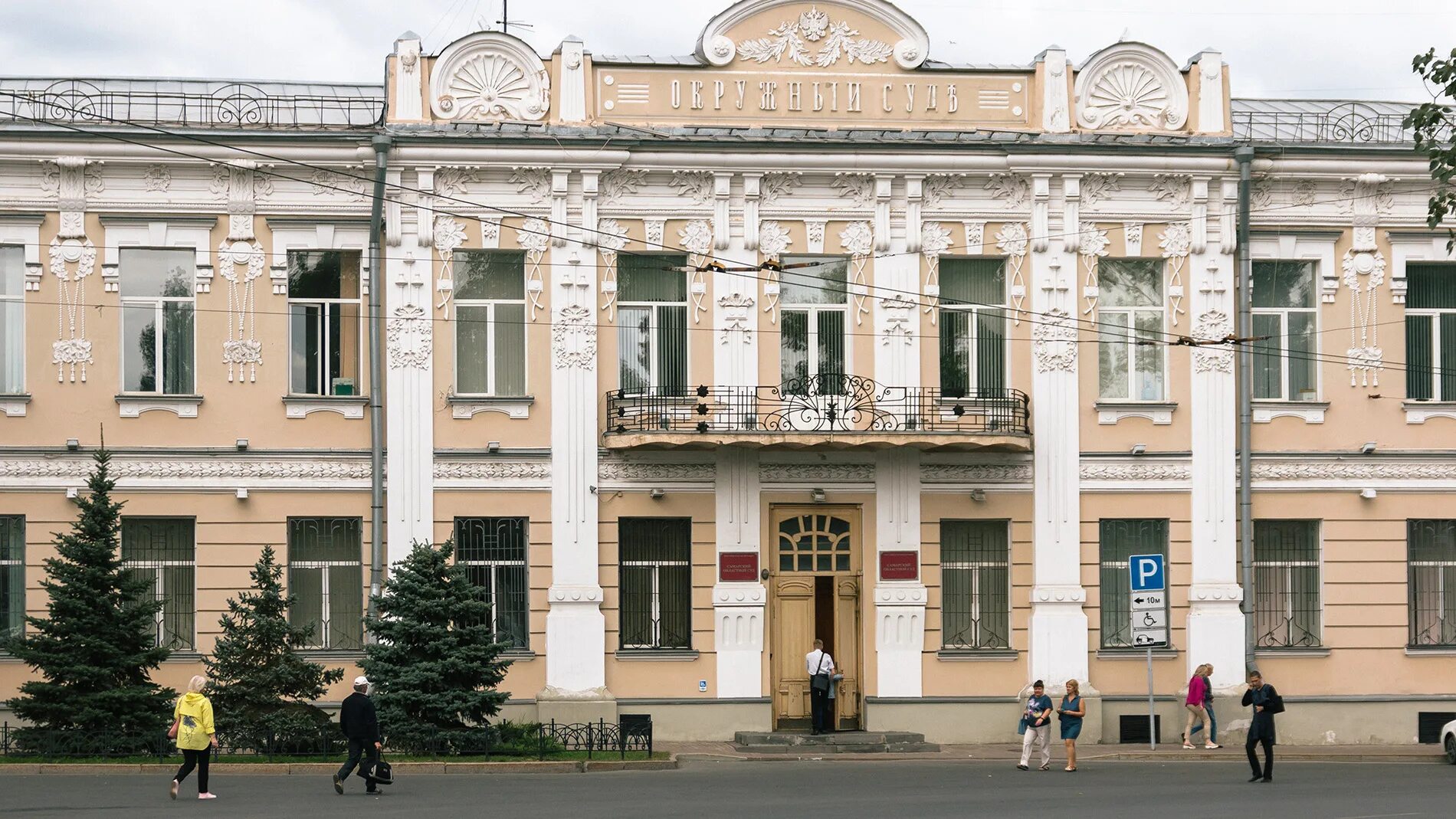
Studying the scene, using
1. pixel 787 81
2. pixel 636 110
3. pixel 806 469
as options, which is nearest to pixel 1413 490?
pixel 806 469

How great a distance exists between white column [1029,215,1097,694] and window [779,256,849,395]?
3106 mm

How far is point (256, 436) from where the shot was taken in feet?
96.6

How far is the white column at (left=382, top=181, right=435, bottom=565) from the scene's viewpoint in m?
29.4

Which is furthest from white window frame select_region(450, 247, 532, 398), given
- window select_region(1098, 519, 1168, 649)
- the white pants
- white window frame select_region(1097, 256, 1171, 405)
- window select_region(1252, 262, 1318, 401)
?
window select_region(1252, 262, 1318, 401)

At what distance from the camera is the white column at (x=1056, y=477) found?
30141 mm

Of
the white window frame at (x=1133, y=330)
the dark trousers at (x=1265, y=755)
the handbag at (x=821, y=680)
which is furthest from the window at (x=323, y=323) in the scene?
the dark trousers at (x=1265, y=755)

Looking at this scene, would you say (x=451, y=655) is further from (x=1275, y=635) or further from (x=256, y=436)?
(x=1275, y=635)

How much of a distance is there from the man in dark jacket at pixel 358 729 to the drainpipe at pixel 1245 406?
48.3 ft

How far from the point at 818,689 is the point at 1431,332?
11.9 meters

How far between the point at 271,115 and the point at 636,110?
18.7 ft

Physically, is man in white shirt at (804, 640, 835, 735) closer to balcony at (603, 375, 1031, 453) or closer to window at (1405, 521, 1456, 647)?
balcony at (603, 375, 1031, 453)

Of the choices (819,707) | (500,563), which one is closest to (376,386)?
(500,563)

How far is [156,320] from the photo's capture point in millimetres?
29625

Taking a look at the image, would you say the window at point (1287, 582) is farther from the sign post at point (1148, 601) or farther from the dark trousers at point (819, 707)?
the dark trousers at point (819, 707)
